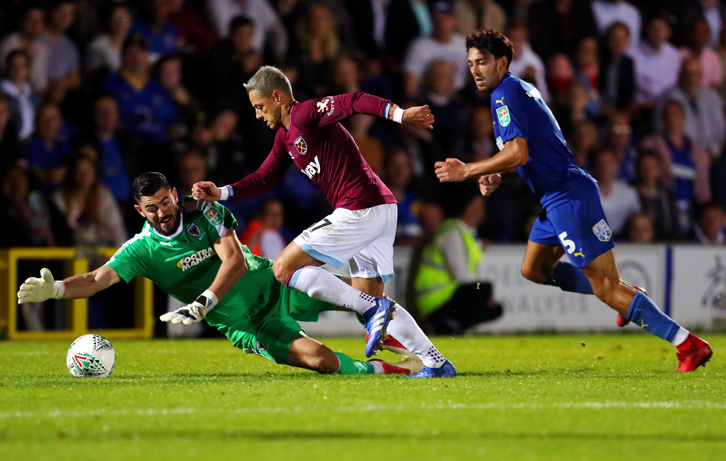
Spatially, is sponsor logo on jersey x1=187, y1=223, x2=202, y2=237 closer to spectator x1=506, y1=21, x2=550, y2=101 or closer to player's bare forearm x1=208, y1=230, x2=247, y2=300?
player's bare forearm x1=208, y1=230, x2=247, y2=300

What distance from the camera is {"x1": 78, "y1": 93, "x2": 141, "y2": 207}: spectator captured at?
12.0m

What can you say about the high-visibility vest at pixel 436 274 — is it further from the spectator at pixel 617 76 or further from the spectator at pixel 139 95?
the spectator at pixel 617 76

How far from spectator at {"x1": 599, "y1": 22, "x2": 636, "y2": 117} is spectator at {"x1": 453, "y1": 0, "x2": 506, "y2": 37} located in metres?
1.74

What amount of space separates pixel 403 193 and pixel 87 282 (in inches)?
248

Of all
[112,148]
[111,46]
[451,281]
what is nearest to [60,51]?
[111,46]

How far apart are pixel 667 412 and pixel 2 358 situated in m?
5.80

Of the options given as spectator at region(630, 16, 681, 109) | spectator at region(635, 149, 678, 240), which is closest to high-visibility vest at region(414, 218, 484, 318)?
spectator at region(635, 149, 678, 240)

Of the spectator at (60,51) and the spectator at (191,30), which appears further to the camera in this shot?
the spectator at (191,30)

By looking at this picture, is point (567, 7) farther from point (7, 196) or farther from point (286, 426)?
point (286, 426)

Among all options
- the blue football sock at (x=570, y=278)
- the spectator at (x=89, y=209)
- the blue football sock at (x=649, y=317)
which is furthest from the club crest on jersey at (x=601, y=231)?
the spectator at (x=89, y=209)

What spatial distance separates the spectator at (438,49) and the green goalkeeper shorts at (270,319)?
700 centimetres

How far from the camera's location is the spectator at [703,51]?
55.3 feet

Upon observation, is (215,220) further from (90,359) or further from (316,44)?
(316,44)

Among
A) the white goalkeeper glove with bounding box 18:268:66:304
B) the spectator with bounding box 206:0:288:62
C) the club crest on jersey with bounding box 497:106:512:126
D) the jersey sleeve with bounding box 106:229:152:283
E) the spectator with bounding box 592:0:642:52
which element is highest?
the spectator with bounding box 592:0:642:52
